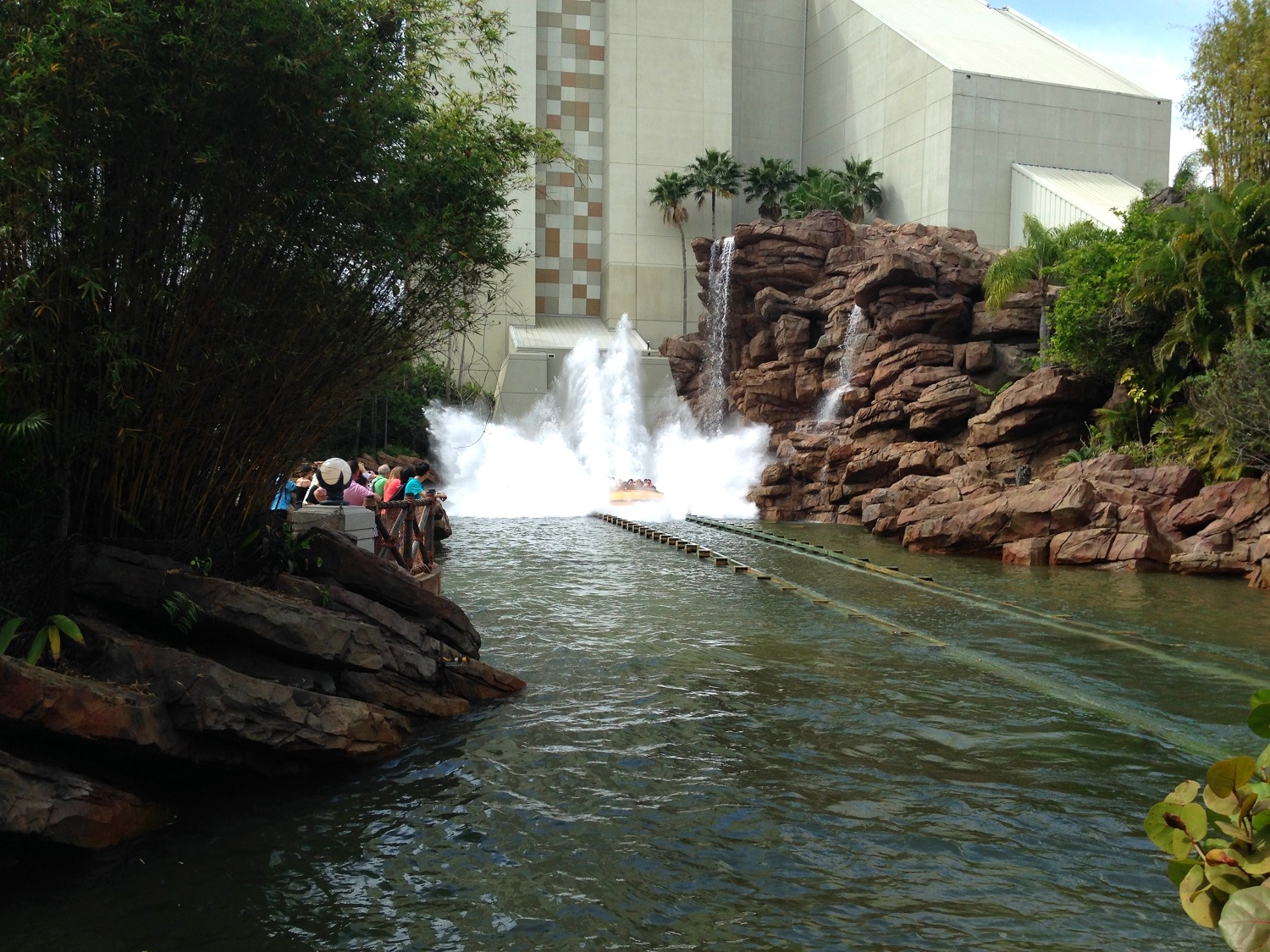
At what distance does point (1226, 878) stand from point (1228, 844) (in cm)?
16

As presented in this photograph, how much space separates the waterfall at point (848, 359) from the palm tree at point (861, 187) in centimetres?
1217

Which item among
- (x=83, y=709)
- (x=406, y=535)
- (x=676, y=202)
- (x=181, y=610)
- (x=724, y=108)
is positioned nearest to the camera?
(x=83, y=709)

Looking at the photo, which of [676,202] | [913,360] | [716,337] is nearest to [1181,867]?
[913,360]

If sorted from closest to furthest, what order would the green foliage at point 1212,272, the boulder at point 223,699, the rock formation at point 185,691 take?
the rock formation at point 185,691 → the boulder at point 223,699 → the green foliage at point 1212,272

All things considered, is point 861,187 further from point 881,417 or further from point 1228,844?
point 1228,844

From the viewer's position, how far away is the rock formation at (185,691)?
191 inches

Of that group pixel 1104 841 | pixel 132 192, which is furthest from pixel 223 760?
pixel 1104 841

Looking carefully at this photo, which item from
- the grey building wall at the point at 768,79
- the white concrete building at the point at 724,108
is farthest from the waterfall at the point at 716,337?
the grey building wall at the point at 768,79

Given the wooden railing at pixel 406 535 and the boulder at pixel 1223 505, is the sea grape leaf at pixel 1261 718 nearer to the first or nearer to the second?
the wooden railing at pixel 406 535

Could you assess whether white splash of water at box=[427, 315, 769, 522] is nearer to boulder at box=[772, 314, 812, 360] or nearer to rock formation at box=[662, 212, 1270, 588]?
rock formation at box=[662, 212, 1270, 588]

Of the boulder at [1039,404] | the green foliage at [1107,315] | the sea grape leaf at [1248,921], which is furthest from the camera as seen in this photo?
the boulder at [1039,404]

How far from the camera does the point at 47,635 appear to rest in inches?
211

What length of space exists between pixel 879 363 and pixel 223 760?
2717 centimetres

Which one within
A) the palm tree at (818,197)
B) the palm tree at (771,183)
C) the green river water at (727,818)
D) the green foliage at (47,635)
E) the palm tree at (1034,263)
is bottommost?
the green river water at (727,818)
